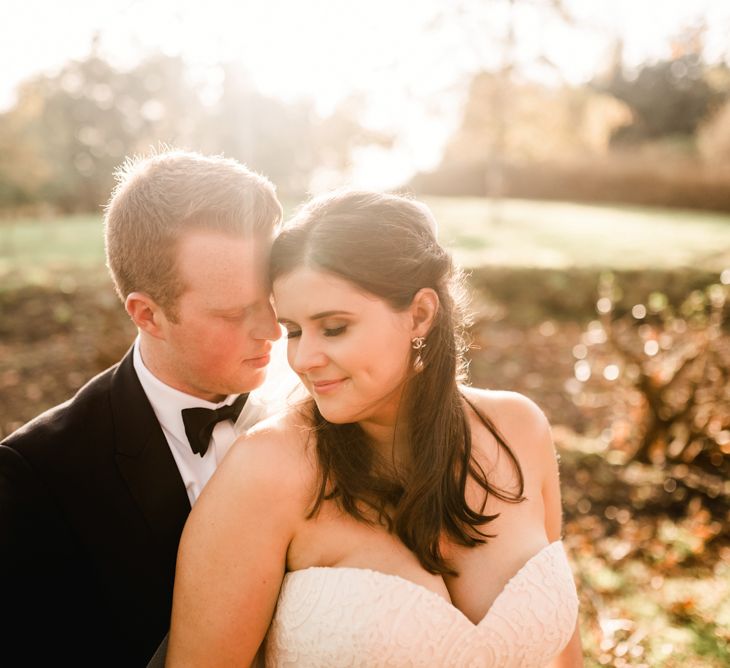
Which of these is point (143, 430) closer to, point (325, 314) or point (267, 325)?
point (267, 325)

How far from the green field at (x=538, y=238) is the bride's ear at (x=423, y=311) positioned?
7394 mm

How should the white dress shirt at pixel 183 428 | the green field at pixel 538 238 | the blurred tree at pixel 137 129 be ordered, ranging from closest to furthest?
the white dress shirt at pixel 183 428
the green field at pixel 538 238
the blurred tree at pixel 137 129

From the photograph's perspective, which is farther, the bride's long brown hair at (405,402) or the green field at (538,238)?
the green field at (538,238)

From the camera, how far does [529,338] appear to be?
29.3 ft

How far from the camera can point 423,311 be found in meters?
2.19

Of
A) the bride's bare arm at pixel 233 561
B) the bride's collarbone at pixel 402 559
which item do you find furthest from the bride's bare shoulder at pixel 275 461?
the bride's collarbone at pixel 402 559

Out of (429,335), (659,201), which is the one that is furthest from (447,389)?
(659,201)

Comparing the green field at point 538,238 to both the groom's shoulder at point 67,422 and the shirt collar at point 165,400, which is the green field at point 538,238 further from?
the groom's shoulder at point 67,422

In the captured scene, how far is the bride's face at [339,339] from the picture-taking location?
78.3 inches

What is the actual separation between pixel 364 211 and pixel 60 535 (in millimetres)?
1334

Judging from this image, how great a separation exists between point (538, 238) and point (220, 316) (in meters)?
14.8

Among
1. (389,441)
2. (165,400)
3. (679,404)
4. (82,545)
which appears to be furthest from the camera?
(679,404)

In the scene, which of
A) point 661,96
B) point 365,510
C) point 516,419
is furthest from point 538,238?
point 661,96

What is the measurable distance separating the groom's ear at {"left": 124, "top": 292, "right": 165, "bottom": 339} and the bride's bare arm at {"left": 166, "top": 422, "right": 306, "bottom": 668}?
2.26 feet
